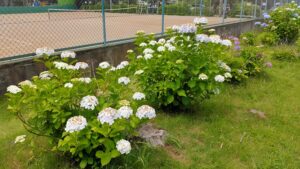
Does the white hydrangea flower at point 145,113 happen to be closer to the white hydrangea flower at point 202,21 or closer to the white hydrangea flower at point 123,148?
the white hydrangea flower at point 123,148

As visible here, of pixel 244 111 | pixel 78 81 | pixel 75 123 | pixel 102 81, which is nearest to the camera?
pixel 75 123

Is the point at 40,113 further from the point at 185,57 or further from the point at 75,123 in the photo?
the point at 185,57

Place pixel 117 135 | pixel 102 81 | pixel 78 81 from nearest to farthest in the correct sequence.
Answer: pixel 117 135 → pixel 78 81 → pixel 102 81

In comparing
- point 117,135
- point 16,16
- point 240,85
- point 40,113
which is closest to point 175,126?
point 117,135

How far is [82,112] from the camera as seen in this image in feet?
7.99

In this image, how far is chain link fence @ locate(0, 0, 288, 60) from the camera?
5.35m

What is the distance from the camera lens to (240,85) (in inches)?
195

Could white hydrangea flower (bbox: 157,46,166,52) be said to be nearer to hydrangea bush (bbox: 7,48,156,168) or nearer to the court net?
hydrangea bush (bbox: 7,48,156,168)

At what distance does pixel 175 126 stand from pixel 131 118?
1.25m

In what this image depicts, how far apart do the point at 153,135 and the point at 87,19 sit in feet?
14.2

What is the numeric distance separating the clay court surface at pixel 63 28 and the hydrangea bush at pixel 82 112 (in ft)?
9.85

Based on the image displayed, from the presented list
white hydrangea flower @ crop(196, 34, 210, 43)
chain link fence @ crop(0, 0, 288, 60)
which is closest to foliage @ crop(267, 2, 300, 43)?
chain link fence @ crop(0, 0, 288, 60)

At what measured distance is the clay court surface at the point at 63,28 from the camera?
576cm

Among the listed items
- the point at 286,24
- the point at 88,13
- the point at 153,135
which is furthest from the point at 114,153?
the point at 286,24
